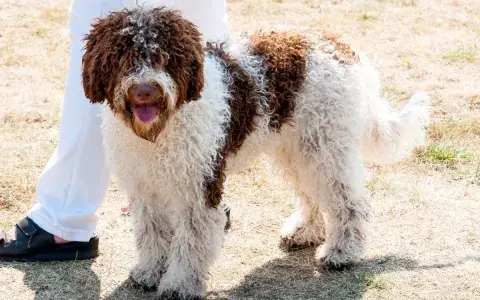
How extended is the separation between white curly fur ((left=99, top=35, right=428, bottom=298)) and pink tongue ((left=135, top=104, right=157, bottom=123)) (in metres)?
0.18

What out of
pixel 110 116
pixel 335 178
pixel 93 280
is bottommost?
pixel 93 280

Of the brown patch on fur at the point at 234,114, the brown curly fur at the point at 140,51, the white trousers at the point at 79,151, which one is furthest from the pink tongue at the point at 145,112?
the white trousers at the point at 79,151

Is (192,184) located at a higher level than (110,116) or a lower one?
lower

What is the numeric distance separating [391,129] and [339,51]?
565 mm

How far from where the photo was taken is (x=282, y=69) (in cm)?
423

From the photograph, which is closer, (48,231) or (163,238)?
(163,238)

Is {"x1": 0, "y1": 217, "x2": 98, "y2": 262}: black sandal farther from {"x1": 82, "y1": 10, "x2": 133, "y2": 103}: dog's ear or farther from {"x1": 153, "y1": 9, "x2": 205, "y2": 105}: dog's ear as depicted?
{"x1": 153, "y1": 9, "x2": 205, "y2": 105}: dog's ear

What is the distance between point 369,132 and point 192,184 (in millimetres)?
1204

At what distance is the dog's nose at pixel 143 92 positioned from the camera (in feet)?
11.5

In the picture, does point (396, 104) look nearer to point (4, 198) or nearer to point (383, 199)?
point (383, 199)

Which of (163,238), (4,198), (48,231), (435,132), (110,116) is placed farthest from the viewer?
(435,132)

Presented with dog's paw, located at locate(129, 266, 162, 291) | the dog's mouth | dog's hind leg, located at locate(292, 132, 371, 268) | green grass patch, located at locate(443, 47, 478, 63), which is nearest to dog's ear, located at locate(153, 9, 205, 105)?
the dog's mouth

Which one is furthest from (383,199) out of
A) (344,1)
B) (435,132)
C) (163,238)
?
(344,1)

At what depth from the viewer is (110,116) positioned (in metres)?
3.91
